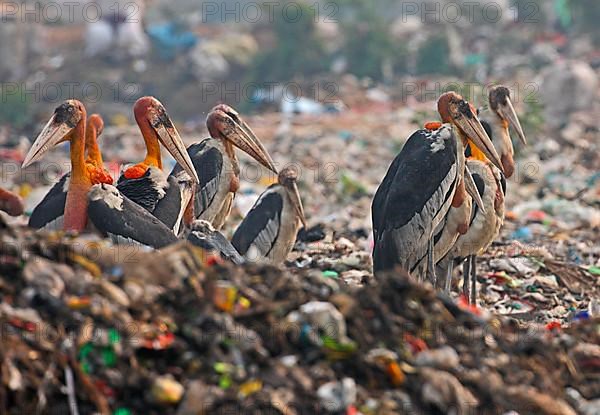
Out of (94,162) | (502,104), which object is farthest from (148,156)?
(502,104)

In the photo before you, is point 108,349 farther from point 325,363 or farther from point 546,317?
point 546,317

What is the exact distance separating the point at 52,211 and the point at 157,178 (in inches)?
30.5

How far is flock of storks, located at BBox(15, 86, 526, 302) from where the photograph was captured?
7.26 m

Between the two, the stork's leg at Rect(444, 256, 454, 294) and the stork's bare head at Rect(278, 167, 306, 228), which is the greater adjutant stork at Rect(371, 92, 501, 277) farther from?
the stork's bare head at Rect(278, 167, 306, 228)

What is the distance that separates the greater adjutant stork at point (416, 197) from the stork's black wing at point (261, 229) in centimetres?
97

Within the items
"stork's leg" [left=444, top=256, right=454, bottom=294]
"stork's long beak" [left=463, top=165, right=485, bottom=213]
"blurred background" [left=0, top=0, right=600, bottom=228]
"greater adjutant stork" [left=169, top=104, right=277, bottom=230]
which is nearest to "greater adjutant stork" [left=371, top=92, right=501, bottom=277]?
"stork's long beak" [left=463, top=165, right=485, bottom=213]

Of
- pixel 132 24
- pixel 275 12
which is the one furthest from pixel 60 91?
pixel 275 12

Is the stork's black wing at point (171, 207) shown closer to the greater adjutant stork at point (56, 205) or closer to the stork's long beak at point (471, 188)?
the greater adjutant stork at point (56, 205)

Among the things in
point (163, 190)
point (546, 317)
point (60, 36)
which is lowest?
point (546, 317)

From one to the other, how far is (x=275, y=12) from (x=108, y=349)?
2167 cm

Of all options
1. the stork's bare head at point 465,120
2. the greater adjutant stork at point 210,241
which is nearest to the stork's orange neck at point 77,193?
the greater adjutant stork at point 210,241

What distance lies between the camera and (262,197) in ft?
28.9

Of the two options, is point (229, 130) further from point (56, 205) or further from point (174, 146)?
point (56, 205)

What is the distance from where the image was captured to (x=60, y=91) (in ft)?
81.4
